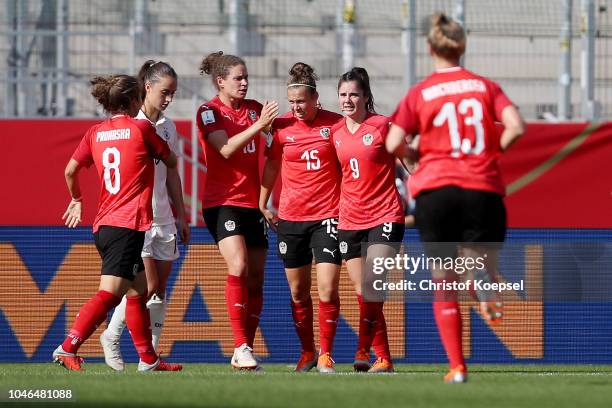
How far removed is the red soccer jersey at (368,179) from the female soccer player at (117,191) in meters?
1.24

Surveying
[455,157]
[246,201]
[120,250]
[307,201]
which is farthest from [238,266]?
[455,157]

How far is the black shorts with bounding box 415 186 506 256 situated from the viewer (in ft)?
21.9

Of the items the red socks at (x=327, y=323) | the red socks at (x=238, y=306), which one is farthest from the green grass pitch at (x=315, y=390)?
the red socks at (x=327, y=323)

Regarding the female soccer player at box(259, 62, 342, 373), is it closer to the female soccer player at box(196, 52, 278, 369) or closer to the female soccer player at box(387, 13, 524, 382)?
the female soccer player at box(196, 52, 278, 369)

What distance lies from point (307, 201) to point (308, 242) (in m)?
0.30

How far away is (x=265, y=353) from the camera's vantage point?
1084 centimetres

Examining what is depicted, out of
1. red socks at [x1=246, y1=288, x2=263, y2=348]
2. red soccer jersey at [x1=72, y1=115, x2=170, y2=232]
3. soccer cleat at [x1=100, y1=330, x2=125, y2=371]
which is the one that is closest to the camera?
red soccer jersey at [x1=72, y1=115, x2=170, y2=232]

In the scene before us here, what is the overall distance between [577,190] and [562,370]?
20.5 feet

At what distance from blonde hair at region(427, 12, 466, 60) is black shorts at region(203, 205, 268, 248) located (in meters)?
2.57

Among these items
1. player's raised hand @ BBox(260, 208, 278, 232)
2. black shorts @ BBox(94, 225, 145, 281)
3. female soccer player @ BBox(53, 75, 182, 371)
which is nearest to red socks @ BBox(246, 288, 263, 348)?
player's raised hand @ BBox(260, 208, 278, 232)

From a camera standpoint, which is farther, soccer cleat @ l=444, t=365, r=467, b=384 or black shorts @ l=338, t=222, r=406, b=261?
black shorts @ l=338, t=222, r=406, b=261

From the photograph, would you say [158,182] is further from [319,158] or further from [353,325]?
[353,325]

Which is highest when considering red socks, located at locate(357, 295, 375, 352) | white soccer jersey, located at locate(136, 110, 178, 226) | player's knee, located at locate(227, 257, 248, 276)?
white soccer jersey, located at locate(136, 110, 178, 226)

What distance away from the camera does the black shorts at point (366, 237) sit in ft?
28.7
